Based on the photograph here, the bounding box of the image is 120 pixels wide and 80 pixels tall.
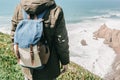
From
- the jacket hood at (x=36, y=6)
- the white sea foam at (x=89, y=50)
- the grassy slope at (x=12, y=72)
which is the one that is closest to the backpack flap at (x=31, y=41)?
the jacket hood at (x=36, y=6)

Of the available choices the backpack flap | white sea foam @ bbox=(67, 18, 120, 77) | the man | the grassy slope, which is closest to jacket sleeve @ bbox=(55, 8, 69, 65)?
the man

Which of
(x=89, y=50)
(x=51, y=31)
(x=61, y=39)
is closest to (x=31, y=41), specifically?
(x=51, y=31)

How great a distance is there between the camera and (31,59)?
16.6 feet

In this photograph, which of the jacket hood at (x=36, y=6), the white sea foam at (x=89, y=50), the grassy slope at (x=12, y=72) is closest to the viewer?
the jacket hood at (x=36, y=6)

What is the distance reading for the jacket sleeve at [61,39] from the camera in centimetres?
505

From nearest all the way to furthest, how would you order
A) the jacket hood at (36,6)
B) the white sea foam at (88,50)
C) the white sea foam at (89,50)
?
the jacket hood at (36,6)
the white sea foam at (89,50)
the white sea foam at (88,50)

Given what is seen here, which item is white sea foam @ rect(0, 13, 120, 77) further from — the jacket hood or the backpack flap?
the jacket hood

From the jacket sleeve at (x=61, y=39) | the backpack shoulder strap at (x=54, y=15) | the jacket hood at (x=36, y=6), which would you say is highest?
the jacket hood at (x=36, y=6)

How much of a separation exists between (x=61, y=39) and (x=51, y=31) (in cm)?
18

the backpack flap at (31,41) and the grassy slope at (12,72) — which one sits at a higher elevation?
the backpack flap at (31,41)

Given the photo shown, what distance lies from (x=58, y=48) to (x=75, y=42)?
94.6 m

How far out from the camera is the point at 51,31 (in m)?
5.05

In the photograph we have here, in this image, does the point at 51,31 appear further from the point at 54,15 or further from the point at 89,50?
the point at 89,50

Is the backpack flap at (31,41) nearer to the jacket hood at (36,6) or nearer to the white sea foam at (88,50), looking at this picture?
the jacket hood at (36,6)
